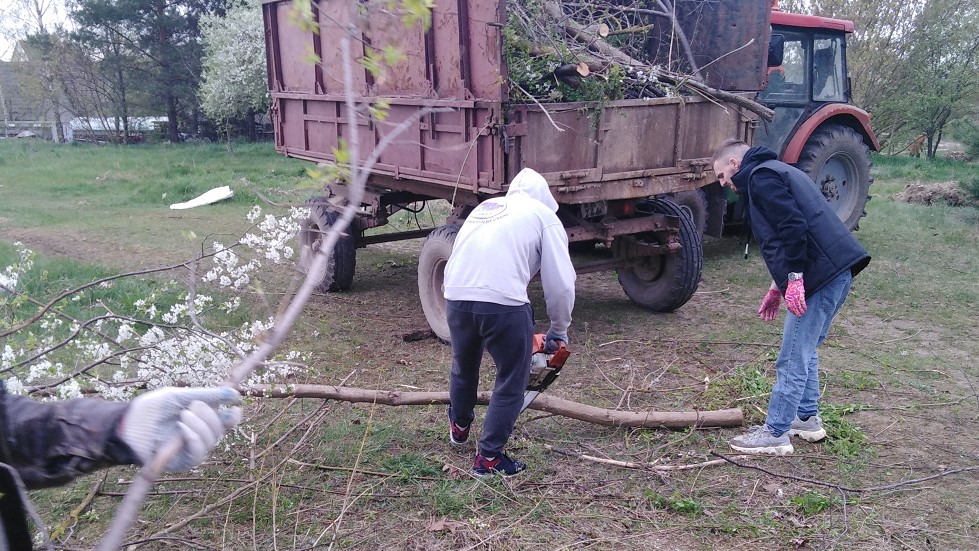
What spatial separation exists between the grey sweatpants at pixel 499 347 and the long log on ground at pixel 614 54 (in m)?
2.90

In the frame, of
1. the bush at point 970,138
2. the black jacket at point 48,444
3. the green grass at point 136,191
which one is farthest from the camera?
the bush at point 970,138

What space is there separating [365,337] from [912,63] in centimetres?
1681

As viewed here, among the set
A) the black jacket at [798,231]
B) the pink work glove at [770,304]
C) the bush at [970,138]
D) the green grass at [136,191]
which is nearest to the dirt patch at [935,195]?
the bush at [970,138]

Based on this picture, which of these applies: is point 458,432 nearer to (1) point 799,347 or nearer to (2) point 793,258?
(1) point 799,347

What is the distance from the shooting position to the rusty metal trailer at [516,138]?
5363 millimetres

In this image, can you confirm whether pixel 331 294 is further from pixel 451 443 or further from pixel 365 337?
pixel 451 443

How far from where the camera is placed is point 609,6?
6379 millimetres

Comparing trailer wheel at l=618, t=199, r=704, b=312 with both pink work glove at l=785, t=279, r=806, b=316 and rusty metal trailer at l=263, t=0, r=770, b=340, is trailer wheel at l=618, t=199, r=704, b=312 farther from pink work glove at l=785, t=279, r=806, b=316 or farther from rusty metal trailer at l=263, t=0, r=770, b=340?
pink work glove at l=785, t=279, r=806, b=316

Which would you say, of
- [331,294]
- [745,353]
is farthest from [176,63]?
[745,353]

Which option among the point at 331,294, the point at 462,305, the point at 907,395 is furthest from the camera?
the point at 331,294

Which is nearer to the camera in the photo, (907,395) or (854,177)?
(907,395)

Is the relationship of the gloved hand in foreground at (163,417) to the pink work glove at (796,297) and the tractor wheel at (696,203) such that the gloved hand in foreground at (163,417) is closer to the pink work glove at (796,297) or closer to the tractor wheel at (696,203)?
the pink work glove at (796,297)

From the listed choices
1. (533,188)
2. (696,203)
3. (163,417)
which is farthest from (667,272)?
(163,417)

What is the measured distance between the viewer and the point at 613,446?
4.48 m
